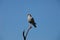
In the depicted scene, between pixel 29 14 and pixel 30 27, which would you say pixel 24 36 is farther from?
pixel 29 14

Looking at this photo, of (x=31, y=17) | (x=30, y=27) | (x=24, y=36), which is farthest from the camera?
(x=31, y=17)

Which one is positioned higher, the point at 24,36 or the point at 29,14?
the point at 29,14

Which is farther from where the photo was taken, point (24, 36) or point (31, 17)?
point (31, 17)

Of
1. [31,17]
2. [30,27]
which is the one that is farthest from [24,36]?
[31,17]

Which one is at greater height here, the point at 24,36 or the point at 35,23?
the point at 35,23

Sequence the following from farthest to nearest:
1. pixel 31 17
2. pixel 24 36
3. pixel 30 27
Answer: pixel 31 17 < pixel 30 27 < pixel 24 36

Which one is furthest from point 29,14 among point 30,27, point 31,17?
point 30,27

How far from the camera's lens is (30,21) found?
828 centimetres

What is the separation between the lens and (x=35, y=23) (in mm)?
8625

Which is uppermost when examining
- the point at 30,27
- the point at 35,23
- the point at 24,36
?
the point at 35,23

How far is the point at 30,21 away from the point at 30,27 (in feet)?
1.60

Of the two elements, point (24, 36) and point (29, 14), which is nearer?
point (24, 36)

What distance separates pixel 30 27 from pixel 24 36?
0.74m

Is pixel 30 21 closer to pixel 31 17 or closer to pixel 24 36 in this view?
pixel 31 17
